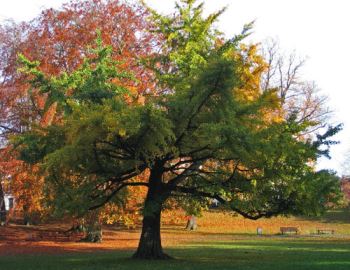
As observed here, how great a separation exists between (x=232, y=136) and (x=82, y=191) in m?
6.20

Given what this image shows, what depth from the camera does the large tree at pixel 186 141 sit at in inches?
595

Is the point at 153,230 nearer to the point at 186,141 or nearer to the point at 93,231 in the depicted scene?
the point at 186,141

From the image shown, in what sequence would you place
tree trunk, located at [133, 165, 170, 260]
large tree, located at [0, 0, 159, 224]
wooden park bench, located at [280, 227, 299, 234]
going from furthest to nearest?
wooden park bench, located at [280, 227, 299, 234] → large tree, located at [0, 0, 159, 224] → tree trunk, located at [133, 165, 170, 260]

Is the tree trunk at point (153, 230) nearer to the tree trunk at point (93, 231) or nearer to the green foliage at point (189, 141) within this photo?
the green foliage at point (189, 141)

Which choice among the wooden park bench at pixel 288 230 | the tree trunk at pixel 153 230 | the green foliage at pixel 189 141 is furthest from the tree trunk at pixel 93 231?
the wooden park bench at pixel 288 230

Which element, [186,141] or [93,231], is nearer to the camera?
[186,141]

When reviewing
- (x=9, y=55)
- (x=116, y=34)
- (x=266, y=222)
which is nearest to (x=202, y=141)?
(x=116, y=34)

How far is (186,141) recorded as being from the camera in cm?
1722

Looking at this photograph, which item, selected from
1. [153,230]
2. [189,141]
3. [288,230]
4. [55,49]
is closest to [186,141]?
[189,141]

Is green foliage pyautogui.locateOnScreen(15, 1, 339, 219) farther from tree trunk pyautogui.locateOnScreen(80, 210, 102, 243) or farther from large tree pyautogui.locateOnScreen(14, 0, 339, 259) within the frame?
tree trunk pyautogui.locateOnScreen(80, 210, 102, 243)

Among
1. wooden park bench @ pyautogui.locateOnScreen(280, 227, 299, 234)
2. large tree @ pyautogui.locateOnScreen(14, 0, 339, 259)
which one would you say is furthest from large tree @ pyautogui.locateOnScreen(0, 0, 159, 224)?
wooden park bench @ pyautogui.locateOnScreen(280, 227, 299, 234)

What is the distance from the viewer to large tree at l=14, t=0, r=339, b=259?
49.6 ft

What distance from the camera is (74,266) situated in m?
16.8

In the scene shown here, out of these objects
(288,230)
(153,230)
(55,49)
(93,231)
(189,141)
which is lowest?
(153,230)
